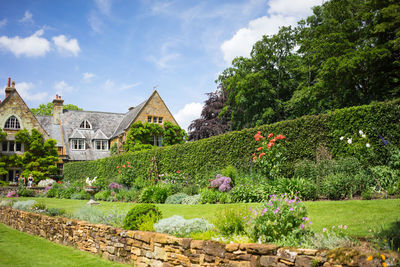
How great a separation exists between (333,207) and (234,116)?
25.4 metres

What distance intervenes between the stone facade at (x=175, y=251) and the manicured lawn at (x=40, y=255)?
255 mm

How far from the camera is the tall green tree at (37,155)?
35750 millimetres

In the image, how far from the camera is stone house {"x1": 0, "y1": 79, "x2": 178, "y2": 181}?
3719cm

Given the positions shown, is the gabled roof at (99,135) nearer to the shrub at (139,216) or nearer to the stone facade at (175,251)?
the stone facade at (175,251)

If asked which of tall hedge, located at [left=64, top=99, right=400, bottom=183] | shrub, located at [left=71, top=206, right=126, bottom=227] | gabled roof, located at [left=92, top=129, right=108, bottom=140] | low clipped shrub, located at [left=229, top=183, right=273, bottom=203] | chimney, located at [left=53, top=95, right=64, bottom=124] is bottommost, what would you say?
shrub, located at [left=71, top=206, right=126, bottom=227]

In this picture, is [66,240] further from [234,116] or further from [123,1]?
[234,116]

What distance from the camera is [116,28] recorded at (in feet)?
40.0

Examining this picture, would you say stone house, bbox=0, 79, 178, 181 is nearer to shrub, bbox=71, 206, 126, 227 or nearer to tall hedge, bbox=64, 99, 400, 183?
tall hedge, bbox=64, 99, 400, 183

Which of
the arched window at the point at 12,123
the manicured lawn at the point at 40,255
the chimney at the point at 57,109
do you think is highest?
the chimney at the point at 57,109

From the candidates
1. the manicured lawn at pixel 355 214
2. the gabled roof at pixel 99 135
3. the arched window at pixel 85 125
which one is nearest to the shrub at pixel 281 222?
the manicured lawn at pixel 355 214

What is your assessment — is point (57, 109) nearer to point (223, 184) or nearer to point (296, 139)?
point (223, 184)

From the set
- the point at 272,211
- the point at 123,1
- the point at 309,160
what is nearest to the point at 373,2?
the point at 309,160

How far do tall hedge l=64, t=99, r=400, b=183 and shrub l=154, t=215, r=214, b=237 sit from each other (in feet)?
22.3

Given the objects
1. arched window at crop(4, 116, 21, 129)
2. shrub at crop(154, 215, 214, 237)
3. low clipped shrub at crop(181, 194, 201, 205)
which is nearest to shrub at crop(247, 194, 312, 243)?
shrub at crop(154, 215, 214, 237)
